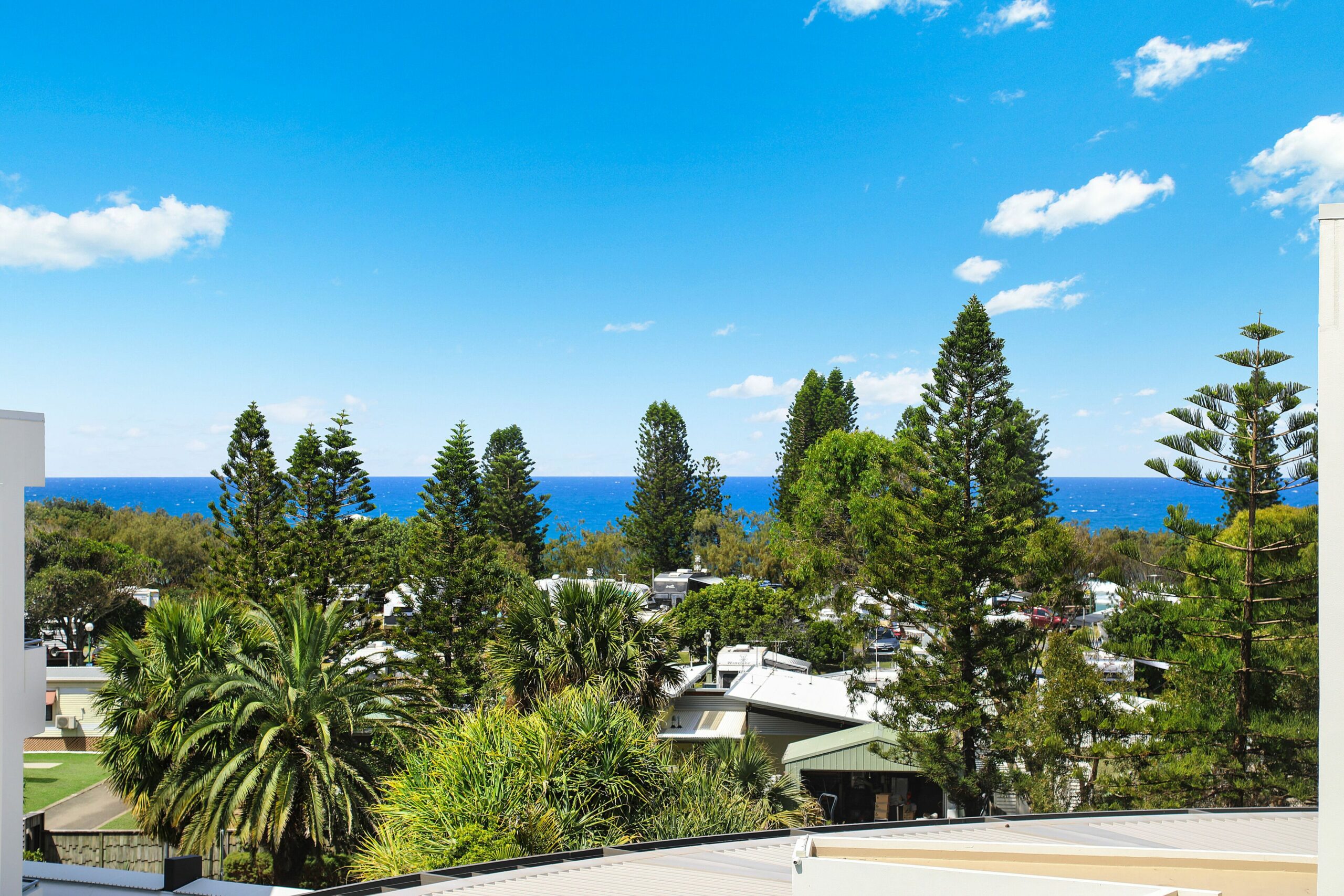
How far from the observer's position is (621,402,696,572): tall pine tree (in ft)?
122

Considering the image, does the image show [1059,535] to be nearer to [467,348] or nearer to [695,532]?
[467,348]

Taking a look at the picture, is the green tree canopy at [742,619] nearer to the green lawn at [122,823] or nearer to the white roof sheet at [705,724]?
the white roof sheet at [705,724]

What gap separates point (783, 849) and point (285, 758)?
451 cm

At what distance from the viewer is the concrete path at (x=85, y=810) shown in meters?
11.2

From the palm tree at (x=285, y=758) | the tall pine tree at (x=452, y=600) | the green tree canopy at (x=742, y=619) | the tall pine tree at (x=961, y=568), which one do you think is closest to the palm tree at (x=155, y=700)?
the palm tree at (x=285, y=758)

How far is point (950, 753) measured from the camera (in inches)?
467

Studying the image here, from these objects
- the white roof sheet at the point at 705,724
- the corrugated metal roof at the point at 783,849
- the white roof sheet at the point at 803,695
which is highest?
the corrugated metal roof at the point at 783,849

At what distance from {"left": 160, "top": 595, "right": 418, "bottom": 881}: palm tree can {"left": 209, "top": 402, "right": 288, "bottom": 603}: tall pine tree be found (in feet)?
36.8

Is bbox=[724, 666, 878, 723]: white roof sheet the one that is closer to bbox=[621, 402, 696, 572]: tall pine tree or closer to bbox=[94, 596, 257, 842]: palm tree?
bbox=[94, 596, 257, 842]: palm tree

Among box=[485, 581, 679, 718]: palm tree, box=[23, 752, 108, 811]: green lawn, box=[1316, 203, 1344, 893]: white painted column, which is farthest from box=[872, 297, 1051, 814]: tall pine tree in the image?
box=[23, 752, 108, 811]: green lawn

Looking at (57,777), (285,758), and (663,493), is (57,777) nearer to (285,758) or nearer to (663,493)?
(285,758)

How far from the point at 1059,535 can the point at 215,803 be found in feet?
42.4

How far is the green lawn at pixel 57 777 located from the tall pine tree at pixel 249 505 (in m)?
4.15

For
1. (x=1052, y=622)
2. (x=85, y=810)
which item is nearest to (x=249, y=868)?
(x=85, y=810)
